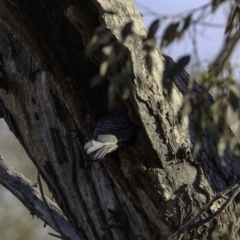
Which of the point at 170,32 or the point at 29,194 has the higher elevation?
the point at 29,194

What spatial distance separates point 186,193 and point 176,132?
23 centimetres

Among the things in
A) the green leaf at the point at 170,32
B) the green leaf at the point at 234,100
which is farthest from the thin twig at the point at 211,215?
the green leaf at the point at 170,32

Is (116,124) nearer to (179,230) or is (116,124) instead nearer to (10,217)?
(179,230)

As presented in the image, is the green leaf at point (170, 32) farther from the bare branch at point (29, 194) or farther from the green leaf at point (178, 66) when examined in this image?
the bare branch at point (29, 194)

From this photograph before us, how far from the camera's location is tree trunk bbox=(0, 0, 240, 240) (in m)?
2.67

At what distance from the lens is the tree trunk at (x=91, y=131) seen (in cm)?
267

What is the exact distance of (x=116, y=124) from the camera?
9.39 ft

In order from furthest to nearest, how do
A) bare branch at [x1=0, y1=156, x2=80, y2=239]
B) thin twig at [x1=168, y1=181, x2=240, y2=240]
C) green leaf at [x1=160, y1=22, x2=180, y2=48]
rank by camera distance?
bare branch at [x1=0, y1=156, x2=80, y2=239]
thin twig at [x1=168, y1=181, x2=240, y2=240]
green leaf at [x1=160, y1=22, x2=180, y2=48]

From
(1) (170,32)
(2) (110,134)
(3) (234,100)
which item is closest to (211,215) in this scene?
(2) (110,134)

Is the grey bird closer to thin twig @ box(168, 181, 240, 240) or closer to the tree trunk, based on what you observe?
the tree trunk

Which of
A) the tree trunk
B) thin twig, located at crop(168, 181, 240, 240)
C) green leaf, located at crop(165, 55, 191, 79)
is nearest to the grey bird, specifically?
the tree trunk

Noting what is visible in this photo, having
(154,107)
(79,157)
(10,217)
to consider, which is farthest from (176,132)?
(10,217)

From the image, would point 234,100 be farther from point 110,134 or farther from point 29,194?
point 29,194

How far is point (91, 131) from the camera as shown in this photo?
286 centimetres
